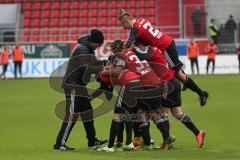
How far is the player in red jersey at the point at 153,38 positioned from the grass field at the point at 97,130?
1.20m

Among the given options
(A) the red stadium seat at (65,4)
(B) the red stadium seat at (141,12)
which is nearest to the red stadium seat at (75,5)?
(A) the red stadium seat at (65,4)

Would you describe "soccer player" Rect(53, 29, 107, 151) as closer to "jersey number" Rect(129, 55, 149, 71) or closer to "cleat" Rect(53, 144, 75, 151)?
"cleat" Rect(53, 144, 75, 151)

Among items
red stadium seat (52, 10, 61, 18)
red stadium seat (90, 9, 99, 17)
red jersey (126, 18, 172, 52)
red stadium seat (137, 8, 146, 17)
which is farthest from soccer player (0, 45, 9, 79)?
red jersey (126, 18, 172, 52)

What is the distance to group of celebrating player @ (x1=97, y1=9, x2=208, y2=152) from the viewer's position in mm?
10258

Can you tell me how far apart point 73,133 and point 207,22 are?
77.2ft

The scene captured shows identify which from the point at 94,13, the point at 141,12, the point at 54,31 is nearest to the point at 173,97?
the point at 54,31

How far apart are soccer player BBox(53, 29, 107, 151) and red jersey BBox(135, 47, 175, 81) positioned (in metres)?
0.82

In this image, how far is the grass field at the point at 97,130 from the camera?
987 cm

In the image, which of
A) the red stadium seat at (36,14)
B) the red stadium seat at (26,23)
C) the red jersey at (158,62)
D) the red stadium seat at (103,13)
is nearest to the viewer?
the red jersey at (158,62)

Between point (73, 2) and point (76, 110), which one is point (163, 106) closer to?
point (76, 110)

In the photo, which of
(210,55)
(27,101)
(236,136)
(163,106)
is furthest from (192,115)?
(210,55)

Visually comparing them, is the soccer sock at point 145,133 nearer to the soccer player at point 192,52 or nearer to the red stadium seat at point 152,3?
the soccer player at point 192,52

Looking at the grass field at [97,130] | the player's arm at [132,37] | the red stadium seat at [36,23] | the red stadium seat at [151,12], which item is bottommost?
the grass field at [97,130]

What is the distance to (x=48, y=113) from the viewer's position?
1694cm
